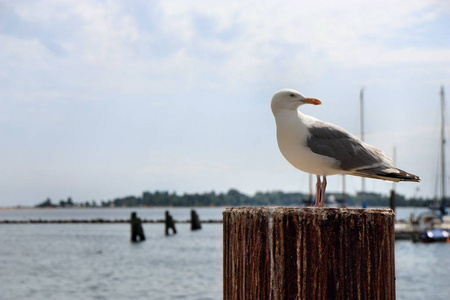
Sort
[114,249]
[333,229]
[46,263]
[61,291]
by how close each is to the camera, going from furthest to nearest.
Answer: [114,249] → [46,263] → [61,291] → [333,229]

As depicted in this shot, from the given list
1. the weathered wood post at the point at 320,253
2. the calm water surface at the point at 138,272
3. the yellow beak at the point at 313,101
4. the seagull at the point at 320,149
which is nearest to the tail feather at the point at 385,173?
the seagull at the point at 320,149

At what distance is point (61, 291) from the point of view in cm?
2814

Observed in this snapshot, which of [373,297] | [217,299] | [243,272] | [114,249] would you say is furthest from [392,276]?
[114,249]

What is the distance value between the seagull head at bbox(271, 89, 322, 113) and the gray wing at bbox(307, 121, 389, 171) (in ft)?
0.85

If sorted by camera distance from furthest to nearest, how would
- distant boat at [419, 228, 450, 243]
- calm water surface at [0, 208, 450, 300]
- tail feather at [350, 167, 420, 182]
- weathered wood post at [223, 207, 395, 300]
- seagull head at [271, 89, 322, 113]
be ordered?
distant boat at [419, 228, 450, 243] → calm water surface at [0, 208, 450, 300] → tail feather at [350, 167, 420, 182] → seagull head at [271, 89, 322, 113] → weathered wood post at [223, 207, 395, 300]

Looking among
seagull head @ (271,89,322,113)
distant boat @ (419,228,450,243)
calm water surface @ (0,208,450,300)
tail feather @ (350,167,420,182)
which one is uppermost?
seagull head @ (271,89,322,113)

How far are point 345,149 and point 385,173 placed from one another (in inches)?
10.1

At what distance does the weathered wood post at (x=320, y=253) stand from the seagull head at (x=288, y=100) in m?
1.14

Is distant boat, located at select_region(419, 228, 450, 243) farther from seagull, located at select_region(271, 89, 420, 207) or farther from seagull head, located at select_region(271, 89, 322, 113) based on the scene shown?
seagull head, located at select_region(271, 89, 322, 113)

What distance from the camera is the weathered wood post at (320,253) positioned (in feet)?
7.13

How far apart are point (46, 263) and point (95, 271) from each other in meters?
7.17

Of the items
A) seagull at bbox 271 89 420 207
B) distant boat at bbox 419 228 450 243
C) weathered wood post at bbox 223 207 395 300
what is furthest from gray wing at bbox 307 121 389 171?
distant boat at bbox 419 228 450 243

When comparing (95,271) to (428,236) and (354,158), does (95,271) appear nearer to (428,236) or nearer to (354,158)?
(428,236)

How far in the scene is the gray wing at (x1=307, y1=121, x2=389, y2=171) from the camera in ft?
11.7
